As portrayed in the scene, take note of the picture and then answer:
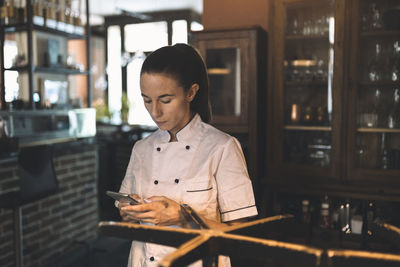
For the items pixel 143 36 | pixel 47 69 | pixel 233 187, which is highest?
pixel 143 36

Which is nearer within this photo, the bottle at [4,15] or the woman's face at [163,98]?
the woman's face at [163,98]

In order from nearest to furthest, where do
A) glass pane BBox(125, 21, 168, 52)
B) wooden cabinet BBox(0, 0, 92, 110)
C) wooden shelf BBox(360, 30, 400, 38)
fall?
A: 1. wooden shelf BBox(360, 30, 400, 38)
2. wooden cabinet BBox(0, 0, 92, 110)
3. glass pane BBox(125, 21, 168, 52)

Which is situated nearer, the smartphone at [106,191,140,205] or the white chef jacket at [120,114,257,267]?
the smartphone at [106,191,140,205]

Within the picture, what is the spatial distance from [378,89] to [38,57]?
351 cm

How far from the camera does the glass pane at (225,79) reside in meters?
2.83

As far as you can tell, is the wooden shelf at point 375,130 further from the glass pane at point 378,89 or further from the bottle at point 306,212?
the bottle at point 306,212

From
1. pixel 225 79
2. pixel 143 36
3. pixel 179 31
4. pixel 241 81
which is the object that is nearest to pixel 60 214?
pixel 225 79

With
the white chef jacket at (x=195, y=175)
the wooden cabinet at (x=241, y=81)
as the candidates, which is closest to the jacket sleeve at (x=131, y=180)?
Result: the white chef jacket at (x=195, y=175)

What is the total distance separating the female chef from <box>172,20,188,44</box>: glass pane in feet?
24.8

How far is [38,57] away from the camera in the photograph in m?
4.46

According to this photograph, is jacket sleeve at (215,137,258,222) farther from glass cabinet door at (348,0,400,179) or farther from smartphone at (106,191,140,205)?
glass cabinet door at (348,0,400,179)

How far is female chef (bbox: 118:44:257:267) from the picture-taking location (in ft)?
3.85

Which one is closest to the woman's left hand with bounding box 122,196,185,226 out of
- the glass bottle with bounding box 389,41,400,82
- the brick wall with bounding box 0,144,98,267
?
the glass bottle with bounding box 389,41,400,82

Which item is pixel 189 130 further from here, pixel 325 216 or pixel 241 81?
pixel 325 216
